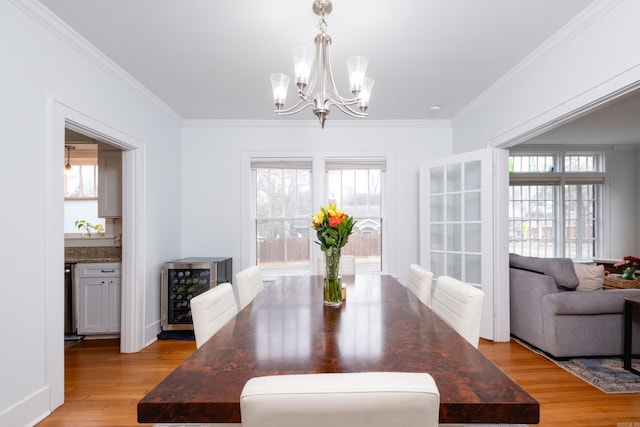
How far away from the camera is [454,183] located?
406cm

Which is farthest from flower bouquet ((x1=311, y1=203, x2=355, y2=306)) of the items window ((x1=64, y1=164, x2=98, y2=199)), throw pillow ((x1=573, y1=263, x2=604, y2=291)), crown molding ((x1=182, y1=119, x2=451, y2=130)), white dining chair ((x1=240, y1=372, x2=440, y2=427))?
window ((x1=64, y1=164, x2=98, y2=199))

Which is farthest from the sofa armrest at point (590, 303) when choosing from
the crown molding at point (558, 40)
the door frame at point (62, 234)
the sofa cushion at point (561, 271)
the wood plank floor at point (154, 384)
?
the door frame at point (62, 234)

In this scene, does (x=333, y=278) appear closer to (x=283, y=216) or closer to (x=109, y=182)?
(x=283, y=216)

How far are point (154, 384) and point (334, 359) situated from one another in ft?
7.46

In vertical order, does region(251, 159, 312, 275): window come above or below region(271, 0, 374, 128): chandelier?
below

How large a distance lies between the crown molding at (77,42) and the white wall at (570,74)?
3.53 metres

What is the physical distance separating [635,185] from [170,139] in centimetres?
815

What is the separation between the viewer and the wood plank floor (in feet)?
7.30

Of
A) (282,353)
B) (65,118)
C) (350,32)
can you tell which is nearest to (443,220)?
(350,32)

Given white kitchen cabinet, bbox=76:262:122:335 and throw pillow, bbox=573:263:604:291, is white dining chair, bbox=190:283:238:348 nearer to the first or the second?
white kitchen cabinet, bbox=76:262:122:335

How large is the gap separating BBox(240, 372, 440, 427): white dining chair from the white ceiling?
2.21 meters

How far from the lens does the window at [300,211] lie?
480cm

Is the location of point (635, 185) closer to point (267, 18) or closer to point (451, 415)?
point (267, 18)

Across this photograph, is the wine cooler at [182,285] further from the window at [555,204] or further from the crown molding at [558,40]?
the window at [555,204]
